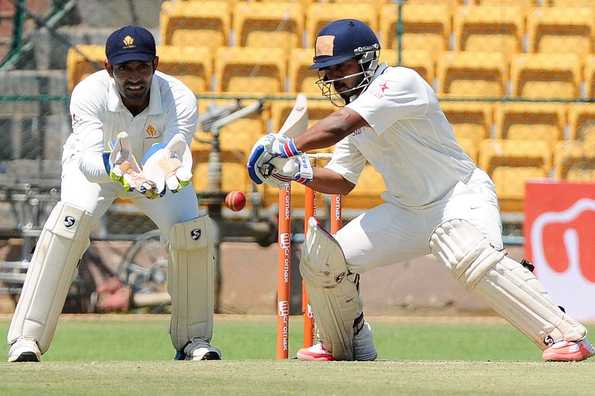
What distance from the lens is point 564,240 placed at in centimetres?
1035

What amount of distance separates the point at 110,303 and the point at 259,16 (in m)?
3.04

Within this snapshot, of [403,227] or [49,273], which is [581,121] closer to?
[403,227]

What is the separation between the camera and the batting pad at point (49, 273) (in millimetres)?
6465

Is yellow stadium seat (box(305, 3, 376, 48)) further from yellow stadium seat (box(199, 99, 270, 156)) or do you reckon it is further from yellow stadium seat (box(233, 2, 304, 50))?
yellow stadium seat (box(199, 99, 270, 156))

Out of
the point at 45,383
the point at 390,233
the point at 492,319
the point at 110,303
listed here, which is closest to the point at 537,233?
the point at 492,319

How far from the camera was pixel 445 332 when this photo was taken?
9.68 meters

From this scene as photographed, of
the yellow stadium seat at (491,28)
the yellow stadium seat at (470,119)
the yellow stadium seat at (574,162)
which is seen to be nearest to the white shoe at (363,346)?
the yellow stadium seat at (574,162)

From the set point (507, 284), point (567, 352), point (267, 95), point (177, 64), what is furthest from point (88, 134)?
point (177, 64)

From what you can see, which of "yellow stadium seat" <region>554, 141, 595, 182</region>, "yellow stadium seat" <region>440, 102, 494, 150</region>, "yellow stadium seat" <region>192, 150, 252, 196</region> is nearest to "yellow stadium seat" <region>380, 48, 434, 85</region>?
"yellow stadium seat" <region>440, 102, 494, 150</region>

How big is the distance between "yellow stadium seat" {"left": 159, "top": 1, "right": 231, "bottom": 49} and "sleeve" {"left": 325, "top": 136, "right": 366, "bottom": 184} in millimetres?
5988

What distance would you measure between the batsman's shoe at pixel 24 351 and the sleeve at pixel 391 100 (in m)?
1.81

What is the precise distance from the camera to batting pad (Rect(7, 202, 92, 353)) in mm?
6465

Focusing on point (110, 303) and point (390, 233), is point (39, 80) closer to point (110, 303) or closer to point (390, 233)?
point (110, 303)

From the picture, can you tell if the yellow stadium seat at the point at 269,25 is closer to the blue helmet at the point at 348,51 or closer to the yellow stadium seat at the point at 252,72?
the yellow stadium seat at the point at 252,72
